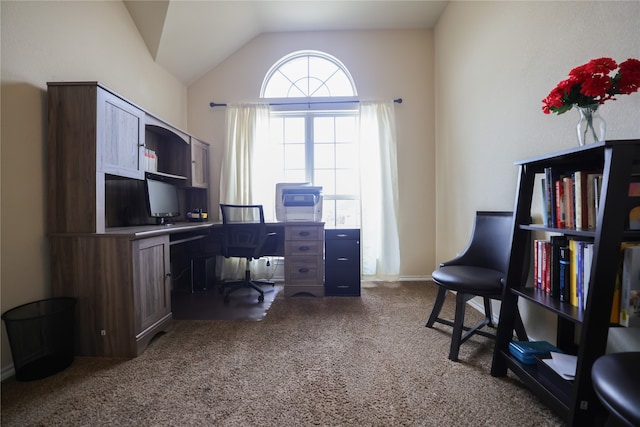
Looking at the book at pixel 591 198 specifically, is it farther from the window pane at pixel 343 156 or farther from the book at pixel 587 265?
the window pane at pixel 343 156

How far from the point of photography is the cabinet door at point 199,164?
291 centimetres

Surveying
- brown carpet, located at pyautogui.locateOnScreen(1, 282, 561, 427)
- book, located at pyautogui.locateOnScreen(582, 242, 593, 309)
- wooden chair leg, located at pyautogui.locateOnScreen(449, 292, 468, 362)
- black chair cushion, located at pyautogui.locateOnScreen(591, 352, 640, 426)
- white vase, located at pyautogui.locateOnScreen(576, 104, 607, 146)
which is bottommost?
brown carpet, located at pyautogui.locateOnScreen(1, 282, 561, 427)

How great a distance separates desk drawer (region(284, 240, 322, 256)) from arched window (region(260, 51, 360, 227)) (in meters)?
0.73

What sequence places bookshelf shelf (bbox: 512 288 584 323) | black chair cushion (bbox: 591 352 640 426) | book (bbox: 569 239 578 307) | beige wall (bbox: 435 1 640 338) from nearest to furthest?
black chair cushion (bbox: 591 352 640 426)
bookshelf shelf (bbox: 512 288 584 323)
book (bbox: 569 239 578 307)
beige wall (bbox: 435 1 640 338)

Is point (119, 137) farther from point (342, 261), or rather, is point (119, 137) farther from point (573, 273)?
point (573, 273)

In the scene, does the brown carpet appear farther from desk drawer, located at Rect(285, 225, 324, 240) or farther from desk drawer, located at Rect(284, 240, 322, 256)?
desk drawer, located at Rect(285, 225, 324, 240)

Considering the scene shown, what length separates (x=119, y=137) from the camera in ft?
5.90

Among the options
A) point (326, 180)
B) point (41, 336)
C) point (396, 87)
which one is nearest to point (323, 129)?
point (326, 180)

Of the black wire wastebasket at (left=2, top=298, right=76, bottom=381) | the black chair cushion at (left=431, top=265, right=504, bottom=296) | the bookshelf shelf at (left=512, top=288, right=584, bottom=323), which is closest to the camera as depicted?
the bookshelf shelf at (left=512, top=288, right=584, bottom=323)

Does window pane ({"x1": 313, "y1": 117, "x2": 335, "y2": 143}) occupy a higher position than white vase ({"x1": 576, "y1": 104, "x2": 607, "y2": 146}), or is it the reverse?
window pane ({"x1": 313, "y1": 117, "x2": 335, "y2": 143})

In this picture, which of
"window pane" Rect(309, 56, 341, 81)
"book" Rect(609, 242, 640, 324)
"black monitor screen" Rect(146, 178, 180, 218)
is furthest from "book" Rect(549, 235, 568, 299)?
"window pane" Rect(309, 56, 341, 81)

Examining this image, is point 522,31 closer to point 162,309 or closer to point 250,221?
point 250,221

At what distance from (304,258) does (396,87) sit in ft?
7.74

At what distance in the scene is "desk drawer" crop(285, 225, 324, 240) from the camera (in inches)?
107
